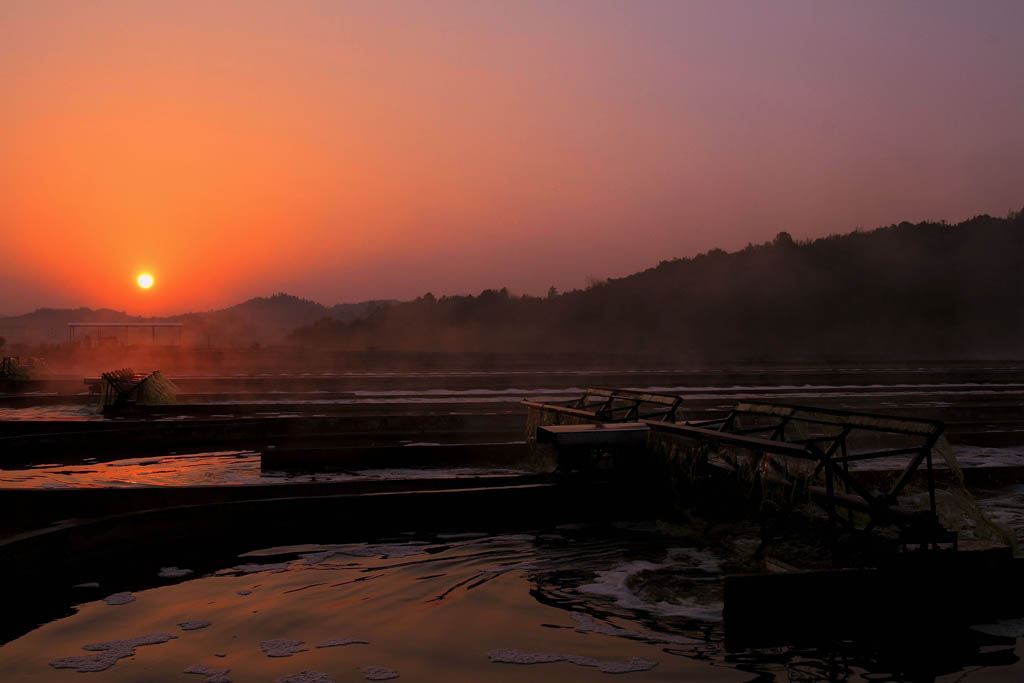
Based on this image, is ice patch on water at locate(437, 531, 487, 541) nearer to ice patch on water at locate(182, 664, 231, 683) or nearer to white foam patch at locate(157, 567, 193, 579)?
white foam patch at locate(157, 567, 193, 579)

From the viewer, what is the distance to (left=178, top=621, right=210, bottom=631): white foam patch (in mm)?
6750

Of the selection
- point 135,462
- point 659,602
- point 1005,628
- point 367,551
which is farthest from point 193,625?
point 135,462

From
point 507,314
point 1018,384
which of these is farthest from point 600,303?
point 1018,384

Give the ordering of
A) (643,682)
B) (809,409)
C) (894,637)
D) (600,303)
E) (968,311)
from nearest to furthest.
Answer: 1. (643,682)
2. (894,637)
3. (809,409)
4. (968,311)
5. (600,303)

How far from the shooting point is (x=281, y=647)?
250 inches

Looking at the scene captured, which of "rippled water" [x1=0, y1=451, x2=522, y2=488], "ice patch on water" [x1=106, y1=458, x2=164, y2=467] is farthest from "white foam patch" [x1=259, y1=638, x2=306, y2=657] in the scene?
"ice patch on water" [x1=106, y1=458, x2=164, y2=467]

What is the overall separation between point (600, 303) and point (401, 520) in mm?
88309

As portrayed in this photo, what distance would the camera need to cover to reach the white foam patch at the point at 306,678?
5.71 m

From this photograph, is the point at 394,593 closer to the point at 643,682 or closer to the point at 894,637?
the point at 643,682

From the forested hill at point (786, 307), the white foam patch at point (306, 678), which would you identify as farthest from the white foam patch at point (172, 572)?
the forested hill at point (786, 307)

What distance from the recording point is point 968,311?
87438 millimetres

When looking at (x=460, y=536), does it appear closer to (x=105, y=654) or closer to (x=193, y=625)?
(x=193, y=625)

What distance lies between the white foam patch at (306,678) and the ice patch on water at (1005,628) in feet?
17.0

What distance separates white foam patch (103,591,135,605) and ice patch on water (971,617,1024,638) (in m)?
7.22
